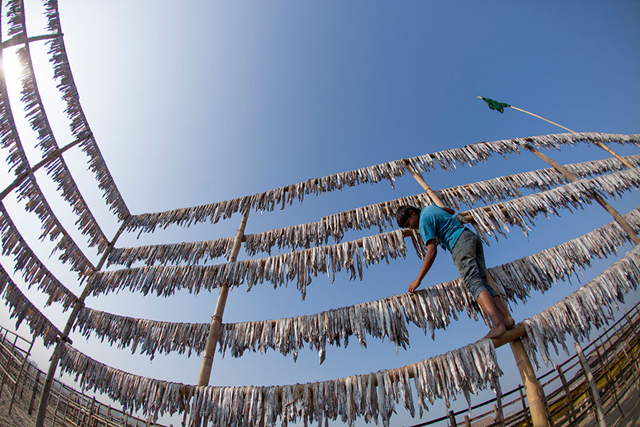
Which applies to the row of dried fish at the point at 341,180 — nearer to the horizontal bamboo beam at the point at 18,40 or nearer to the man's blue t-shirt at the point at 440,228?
the man's blue t-shirt at the point at 440,228

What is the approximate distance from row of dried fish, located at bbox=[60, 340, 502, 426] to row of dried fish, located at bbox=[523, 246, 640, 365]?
43 cm

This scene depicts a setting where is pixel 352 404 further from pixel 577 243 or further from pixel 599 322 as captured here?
pixel 577 243

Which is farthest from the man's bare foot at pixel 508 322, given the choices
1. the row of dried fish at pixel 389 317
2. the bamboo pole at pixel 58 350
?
the bamboo pole at pixel 58 350

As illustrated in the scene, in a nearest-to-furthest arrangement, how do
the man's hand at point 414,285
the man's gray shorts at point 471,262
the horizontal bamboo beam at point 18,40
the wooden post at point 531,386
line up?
1. the wooden post at point 531,386
2. the man's gray shorts at point 471,262
3. the man's hand at point 414,285
4. the horizontal bamboo beam at point 18,40

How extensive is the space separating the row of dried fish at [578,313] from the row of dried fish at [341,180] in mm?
2512

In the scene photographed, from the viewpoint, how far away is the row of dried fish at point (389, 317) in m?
2.74

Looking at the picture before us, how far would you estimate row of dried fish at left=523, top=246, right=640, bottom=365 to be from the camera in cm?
220

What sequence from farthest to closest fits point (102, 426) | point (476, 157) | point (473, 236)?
1. point (102, 426)
2. point (476, 157)
3. point (473, 236)

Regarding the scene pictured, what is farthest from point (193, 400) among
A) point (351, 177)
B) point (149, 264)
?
point (351, 177)

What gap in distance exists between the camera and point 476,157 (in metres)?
4.55

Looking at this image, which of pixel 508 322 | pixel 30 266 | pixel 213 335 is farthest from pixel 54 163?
pixel 508 322

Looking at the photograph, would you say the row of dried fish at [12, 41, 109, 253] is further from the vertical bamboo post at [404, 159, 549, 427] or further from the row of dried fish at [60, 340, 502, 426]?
the vertical bamboo post at [404, 159, 549, 427]

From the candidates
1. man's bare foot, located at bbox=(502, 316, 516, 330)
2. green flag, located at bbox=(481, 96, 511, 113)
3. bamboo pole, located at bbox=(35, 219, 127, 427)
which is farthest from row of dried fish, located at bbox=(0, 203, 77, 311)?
green flag, located at bbox=(481, 96, 511, 113)

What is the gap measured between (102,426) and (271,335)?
533cm
